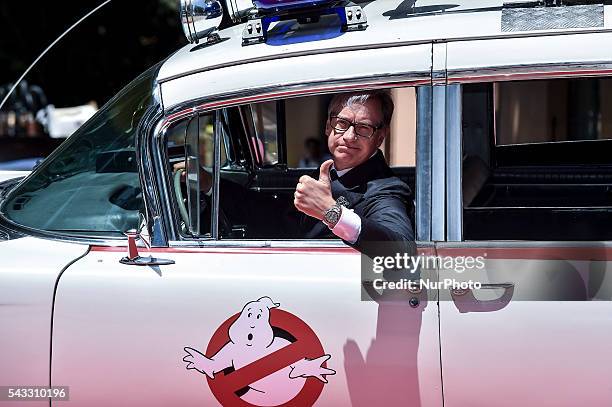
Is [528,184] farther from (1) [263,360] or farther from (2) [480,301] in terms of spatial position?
(1) [263,360]

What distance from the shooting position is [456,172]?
250cm

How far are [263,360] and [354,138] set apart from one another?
0.73 meters

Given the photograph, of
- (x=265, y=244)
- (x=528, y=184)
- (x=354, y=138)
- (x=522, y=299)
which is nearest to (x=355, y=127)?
(x=354, y=138)

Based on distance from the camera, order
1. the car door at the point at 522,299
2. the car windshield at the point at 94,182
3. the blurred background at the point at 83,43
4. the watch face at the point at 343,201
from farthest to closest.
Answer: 1. the blurred background at the point at 83,43
2. the car windshield at the point at 94,182
3. the watch face at the point at 343,201
4. the car door at the point at 522,299

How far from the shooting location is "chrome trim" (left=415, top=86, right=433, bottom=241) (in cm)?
249

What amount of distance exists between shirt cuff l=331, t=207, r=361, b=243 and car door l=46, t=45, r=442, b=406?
0.36 ft

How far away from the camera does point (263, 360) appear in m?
2.51

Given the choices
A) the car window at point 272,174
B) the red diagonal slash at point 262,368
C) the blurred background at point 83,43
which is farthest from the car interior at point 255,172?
the blurred background at point 83,43

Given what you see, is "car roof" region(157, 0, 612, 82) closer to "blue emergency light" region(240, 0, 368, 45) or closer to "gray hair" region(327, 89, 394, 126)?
"blue emergency light" region(240, 0, 368, 45)

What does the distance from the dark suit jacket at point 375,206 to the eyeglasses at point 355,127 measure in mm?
96

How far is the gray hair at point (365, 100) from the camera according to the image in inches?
102

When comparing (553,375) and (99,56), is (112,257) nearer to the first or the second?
(553,375)

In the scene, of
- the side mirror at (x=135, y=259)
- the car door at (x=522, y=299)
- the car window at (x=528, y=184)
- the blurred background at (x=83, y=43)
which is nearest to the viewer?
the car door at (x=522, y=299)

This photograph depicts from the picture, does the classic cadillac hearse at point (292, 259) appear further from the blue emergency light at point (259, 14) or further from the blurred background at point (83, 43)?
the blurred background at point (83, 43)
